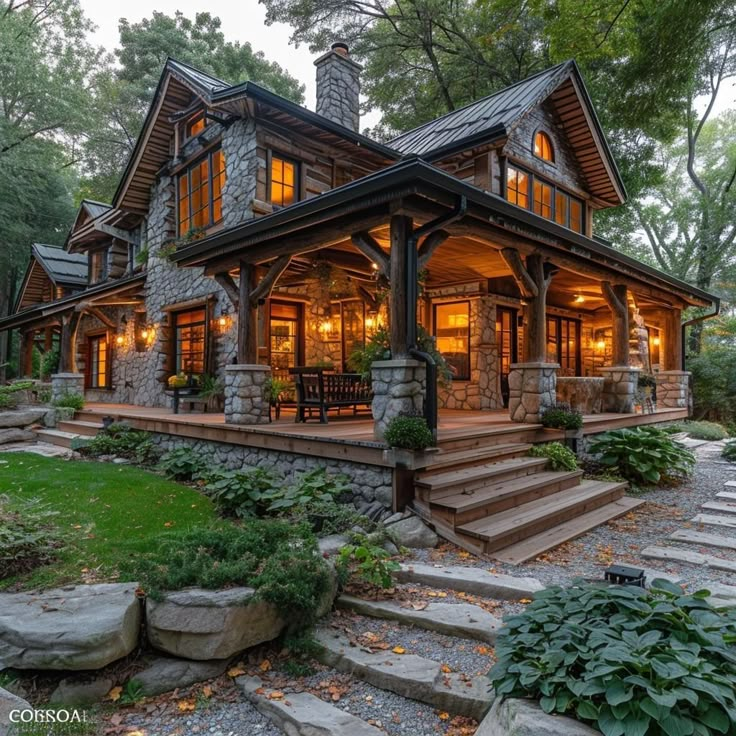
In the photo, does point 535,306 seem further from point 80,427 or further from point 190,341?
point 80,427

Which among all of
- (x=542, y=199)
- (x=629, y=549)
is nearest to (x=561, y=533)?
(x=629, y=549)

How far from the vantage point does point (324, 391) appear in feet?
23.0

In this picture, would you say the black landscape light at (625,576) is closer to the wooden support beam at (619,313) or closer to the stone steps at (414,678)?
the stone steps at (414,678)

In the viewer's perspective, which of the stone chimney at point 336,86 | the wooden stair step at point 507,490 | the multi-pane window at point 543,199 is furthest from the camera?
the stone chimney at point 336,86

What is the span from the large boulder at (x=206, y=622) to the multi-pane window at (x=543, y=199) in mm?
8965

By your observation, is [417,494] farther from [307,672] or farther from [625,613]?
[625,613]

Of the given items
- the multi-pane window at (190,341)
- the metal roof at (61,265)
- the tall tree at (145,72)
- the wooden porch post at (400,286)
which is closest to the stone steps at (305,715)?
the wooden porch post at (400,286)

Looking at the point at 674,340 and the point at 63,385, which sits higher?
the point at 674,340

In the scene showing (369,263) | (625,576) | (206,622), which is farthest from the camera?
(369,263)

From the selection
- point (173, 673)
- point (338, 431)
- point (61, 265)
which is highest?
point (61, 265)

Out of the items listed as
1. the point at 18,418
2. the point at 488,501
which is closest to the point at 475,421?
the point at 488,501

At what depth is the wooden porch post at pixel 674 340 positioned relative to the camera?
11.5m

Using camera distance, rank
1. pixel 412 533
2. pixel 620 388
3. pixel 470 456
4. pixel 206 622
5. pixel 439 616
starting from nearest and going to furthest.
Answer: pixel 206 622 < pixel 439 616 < pixel 412 533 < pixel 470 456 < pixel 620 388

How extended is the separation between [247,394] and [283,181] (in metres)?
4.69
